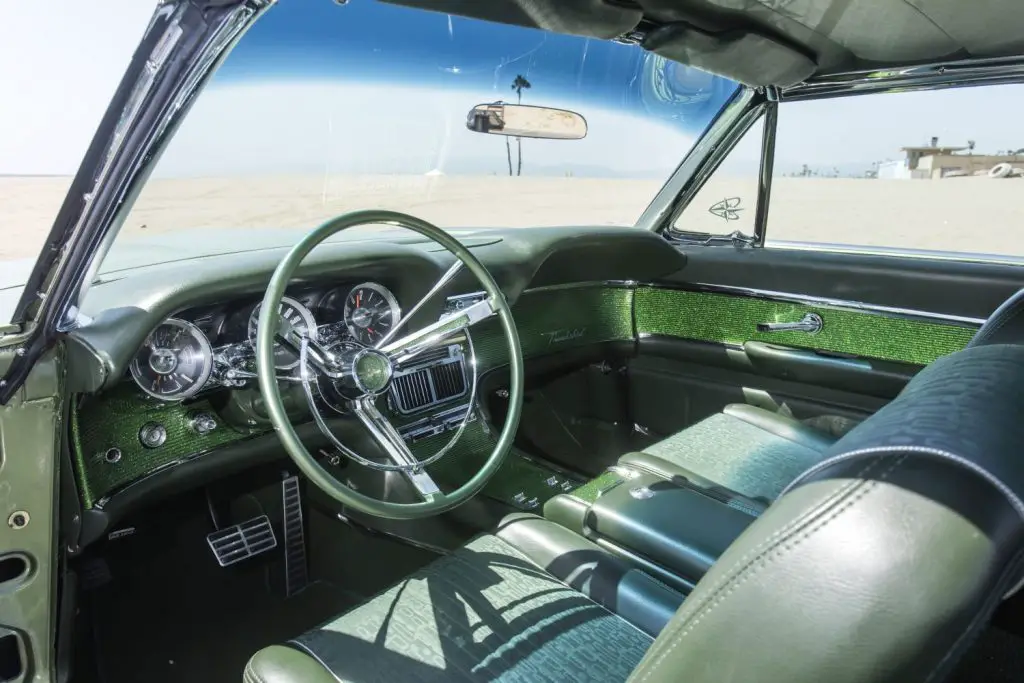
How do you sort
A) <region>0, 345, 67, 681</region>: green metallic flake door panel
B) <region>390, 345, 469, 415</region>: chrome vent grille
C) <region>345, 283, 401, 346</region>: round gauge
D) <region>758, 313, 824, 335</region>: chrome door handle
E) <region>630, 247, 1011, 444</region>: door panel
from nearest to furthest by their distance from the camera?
<region>0, 345, 67, 681</region>: green metallic flake door panel
<region>345, 283, 401, 346</region>: round gauge
<region>390, 345, 469, 415</region>: chrome vent grille
<region>630, 247, 1011, 444</region>: door panel
<region>758, 313, 824, 335</region>: chrome door handle

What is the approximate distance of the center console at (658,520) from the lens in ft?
5.31

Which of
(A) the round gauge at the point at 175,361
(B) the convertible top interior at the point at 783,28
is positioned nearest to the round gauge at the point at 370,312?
(A) the round gauge at the point at 175,361

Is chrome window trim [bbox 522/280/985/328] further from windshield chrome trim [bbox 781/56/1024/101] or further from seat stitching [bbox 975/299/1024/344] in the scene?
seat stitching [bbox 975/299/1024/344]

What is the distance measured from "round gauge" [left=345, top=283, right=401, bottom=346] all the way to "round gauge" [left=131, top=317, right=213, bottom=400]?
0.36 metres

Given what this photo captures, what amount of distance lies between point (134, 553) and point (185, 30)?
1.38 meters

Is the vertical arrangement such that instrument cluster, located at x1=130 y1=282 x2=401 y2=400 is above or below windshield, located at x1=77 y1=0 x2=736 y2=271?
below

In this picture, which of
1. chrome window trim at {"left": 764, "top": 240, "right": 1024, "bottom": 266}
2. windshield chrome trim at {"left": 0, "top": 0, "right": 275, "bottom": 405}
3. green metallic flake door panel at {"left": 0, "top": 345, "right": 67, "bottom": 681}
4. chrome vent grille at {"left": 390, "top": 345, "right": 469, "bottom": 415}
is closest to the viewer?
windshield chrome trim at {"left": 0, "top": 0, "right": 275, "bottom": 405}

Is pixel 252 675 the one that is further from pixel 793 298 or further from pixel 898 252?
pixel 898 252

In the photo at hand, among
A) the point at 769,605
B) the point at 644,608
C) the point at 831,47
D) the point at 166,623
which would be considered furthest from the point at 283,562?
the point at 831,47

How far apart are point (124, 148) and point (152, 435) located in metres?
0.83

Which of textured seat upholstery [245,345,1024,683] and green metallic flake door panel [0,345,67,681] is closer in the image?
textured seat upholstery [245,345,1024,683]

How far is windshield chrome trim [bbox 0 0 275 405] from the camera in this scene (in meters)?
1.09

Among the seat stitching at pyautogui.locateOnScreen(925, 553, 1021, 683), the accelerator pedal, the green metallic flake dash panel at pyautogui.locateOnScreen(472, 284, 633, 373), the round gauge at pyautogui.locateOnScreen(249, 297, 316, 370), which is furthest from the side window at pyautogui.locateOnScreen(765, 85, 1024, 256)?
the seat stitching at pyautogui.locateOnScreen(925, 553, 1021, 683)

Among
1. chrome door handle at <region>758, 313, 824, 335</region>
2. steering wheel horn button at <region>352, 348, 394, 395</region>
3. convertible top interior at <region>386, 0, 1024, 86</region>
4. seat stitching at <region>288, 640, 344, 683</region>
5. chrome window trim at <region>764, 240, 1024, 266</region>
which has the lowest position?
seat stitching at <region>288, 640, 344, 683</region>
